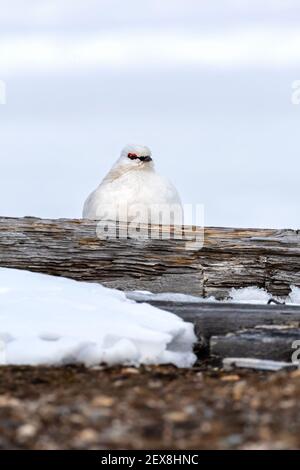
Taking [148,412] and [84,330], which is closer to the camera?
[148,412]

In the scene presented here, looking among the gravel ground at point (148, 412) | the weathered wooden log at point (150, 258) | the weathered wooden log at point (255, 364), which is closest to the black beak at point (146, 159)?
the weathered wooden log at point (150, 258)

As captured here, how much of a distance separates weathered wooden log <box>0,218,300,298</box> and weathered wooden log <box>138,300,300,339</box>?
697mm

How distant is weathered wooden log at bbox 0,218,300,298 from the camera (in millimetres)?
7578

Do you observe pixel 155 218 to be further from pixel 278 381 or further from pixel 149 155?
pixel 278 381

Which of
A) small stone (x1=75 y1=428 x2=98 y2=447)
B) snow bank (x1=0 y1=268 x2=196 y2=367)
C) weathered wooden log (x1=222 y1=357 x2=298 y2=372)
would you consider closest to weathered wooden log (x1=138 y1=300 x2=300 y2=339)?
snow bank (x1=0 y1=268 x2=196 y2=367)

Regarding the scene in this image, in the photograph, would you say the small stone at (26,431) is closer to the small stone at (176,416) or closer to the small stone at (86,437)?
the small stone at (86,437)

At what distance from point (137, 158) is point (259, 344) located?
18.7 ft

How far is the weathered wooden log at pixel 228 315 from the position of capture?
6477 millimetres

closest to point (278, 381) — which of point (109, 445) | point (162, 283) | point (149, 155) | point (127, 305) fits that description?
point (109, 445)

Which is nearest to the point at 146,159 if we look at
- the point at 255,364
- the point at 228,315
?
the point at 228,315

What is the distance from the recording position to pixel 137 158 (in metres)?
11.6

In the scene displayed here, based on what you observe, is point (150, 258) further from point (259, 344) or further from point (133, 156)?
point (133, 156)

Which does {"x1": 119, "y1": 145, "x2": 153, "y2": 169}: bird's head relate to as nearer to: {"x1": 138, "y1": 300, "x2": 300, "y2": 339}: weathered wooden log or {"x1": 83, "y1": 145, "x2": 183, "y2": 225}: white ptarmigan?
{"x1": 83, "y1": 145, "x2": 183, "y2": 225}: white ptarmigan

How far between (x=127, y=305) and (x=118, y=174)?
4957mm
